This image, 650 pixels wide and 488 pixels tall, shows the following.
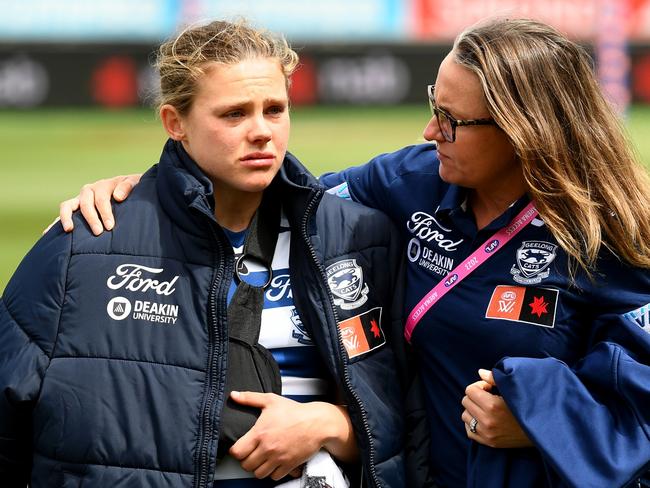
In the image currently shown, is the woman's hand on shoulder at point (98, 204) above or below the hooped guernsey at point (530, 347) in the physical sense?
above

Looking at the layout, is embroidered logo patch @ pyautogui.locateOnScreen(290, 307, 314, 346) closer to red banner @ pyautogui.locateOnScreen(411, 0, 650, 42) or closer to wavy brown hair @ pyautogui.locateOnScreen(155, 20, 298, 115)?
wavy brown hair @ pyautogui.locateOnScreen(155, 20, 298, 115)

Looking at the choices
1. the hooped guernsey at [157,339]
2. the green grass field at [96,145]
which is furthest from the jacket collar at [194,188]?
the green grass field at [96,145]

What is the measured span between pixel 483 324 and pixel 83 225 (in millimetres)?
1100

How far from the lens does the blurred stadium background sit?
663 inches

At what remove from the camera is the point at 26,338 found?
119 inches

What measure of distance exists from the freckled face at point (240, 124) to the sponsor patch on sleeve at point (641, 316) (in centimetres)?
101

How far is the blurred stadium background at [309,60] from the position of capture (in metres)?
16.8

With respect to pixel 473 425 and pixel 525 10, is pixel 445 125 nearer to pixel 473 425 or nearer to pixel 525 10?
pixel 473 425

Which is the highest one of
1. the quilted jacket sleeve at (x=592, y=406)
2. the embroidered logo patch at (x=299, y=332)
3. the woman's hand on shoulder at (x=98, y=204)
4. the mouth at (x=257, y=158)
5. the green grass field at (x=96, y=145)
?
the mouth at (x=257, y=158)

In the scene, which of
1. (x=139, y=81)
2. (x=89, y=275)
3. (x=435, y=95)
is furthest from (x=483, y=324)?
(x=139, y=81)

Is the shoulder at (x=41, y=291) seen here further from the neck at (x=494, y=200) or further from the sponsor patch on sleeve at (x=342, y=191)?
the neck at (x=494, y=200)

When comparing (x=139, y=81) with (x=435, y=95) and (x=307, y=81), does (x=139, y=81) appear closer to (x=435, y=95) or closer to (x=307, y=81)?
(x=307, y=81)

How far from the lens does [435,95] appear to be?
11.1 ft

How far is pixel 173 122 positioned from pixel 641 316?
1.36 metres
